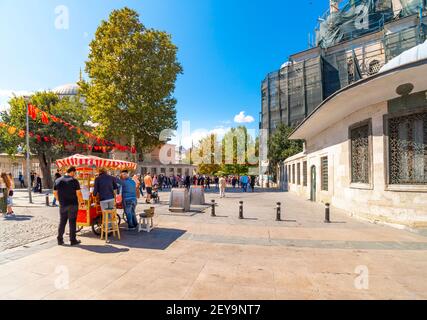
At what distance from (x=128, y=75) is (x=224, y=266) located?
1069 inches

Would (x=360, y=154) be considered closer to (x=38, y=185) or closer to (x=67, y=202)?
(x=67, y=202)

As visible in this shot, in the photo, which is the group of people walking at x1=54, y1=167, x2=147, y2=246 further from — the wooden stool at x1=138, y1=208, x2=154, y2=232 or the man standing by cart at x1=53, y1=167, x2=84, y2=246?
the wooden stool at x1=138, y1=208, x2=154, y2=232

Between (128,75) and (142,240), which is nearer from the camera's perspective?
(142,240)

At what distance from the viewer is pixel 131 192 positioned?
8.83 meters

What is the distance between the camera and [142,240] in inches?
293

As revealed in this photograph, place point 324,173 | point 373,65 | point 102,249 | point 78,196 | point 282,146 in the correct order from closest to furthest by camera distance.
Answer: point 102,249 → point 78,196 → point 324,173 → point 373,65 → point 282,146

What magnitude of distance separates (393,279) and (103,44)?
3163cm

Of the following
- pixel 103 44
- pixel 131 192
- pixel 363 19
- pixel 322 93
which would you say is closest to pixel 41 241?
pixel 131 192

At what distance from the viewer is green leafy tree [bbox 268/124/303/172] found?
34.7 metres

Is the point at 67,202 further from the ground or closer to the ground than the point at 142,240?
further from the ground

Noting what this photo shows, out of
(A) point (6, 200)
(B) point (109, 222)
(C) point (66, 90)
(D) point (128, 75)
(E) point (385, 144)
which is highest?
(C) point (66, 90)

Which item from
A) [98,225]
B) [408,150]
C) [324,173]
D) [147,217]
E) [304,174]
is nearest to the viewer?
[98,225]

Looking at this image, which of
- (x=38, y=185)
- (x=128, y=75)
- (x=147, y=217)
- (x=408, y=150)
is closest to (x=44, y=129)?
(x=38, y=185)
